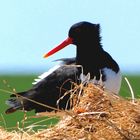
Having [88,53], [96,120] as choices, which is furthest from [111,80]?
[96,120]

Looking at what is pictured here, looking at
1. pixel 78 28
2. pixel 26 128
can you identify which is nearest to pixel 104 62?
pixel 78 28

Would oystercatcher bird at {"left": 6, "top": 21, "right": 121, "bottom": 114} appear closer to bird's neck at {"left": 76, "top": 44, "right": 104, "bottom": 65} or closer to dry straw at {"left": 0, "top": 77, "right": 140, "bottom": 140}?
bird's neck at {"left": 76, "top": 44, "right": 104, "bottom": 65}

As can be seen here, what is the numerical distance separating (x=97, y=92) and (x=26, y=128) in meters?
0.68

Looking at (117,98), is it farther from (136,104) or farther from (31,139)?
(31,139)

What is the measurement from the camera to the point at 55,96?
35.9ft

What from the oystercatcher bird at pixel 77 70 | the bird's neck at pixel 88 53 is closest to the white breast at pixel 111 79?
the oystercatcher bird at pixel 77 70

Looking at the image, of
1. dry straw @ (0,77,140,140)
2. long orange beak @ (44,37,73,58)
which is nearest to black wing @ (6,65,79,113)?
long orange beak @ (44,37,73,58)

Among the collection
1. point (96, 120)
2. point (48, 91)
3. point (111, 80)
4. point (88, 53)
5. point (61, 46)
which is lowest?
point (48, 91)

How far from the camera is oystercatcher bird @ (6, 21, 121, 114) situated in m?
10.8

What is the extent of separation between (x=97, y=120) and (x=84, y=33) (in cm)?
602

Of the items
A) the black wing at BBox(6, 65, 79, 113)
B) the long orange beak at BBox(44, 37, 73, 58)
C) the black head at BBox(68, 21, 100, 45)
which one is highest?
the black head at BBox(68, 21, 100, 45)

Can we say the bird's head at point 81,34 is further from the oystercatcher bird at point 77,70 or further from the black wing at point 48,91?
the black wing at point 48,91

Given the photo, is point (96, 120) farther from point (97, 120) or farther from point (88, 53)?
point (88, 53)

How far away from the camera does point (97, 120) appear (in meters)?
5.43
